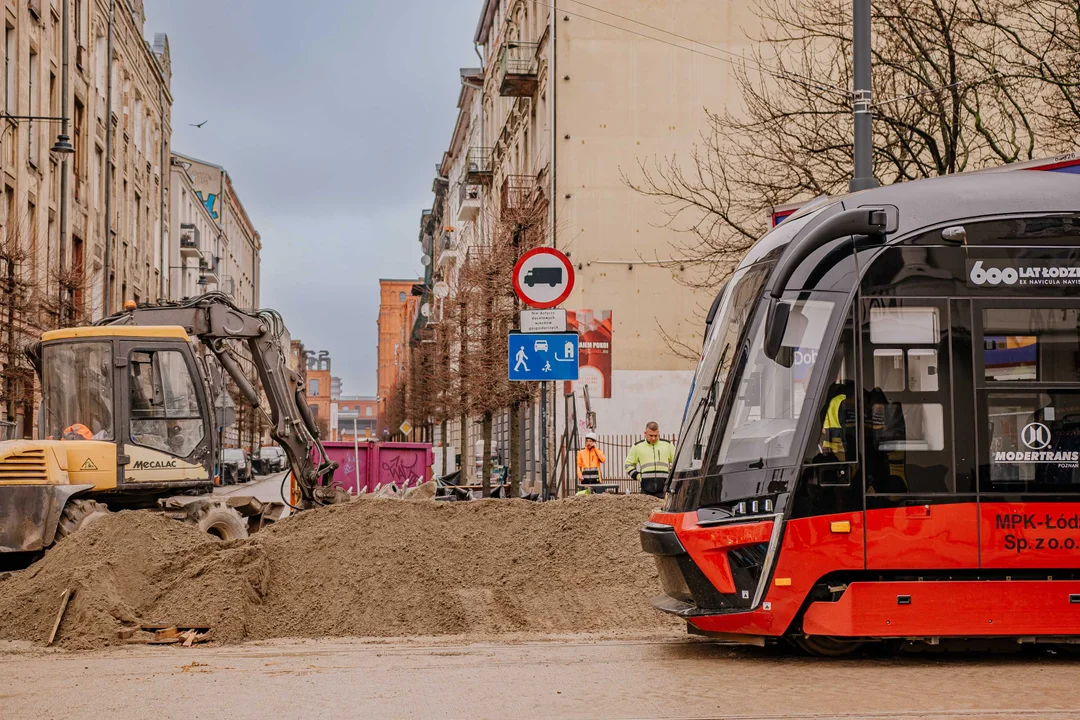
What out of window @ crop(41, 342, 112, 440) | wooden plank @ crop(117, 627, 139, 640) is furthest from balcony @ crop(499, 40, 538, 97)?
wooden plank @ crop(117, 627, 139, 640)

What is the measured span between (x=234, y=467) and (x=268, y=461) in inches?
865

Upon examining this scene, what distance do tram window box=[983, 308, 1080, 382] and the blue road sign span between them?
5.81 m

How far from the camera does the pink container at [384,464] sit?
29969mm

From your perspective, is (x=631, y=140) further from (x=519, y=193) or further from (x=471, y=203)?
(x=471, y=203)

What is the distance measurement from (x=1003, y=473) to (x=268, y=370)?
1085 cm

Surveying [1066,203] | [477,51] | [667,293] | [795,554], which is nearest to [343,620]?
[795,554]

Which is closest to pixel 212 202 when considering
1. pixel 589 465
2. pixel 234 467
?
pixel 234 467

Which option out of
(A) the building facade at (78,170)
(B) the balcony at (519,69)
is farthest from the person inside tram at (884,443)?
(B) the balcony at (519,69)

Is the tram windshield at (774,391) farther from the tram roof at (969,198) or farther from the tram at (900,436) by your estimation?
the tram roof at (969,198)

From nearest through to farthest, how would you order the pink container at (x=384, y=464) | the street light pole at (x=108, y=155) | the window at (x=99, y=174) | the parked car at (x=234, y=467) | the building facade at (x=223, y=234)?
the pink container at (x=384, y=464) < the street light pole at (x=108, y=155) < the window at (x=99, y=174) < the parked car at (x=234, y=467) < the building facade at (x=223, y=234)

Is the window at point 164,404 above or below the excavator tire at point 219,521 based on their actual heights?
above

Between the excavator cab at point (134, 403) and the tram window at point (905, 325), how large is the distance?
9.46 meters

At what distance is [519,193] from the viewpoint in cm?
3344

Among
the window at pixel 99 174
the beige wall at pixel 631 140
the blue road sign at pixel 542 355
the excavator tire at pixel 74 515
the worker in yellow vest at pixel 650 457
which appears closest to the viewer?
the blue road sign at pixel 542 355
